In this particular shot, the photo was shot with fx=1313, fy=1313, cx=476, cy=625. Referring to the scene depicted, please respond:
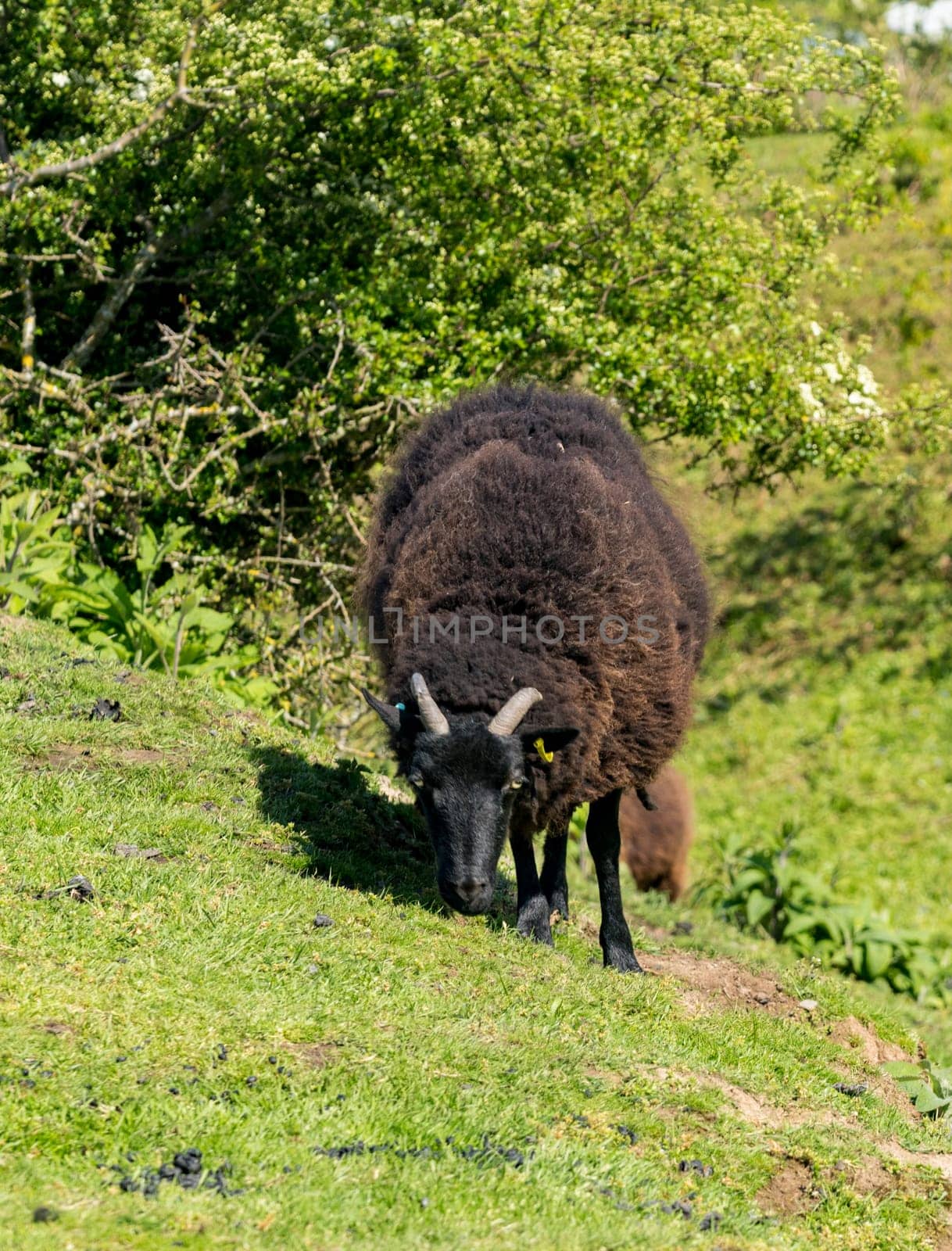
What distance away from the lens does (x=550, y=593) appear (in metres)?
A: 6.72

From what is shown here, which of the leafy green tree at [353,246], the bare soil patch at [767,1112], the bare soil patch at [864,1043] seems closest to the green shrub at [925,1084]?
the bare soil patch at [864,1043]

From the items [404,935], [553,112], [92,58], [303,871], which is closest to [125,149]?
[92,58]

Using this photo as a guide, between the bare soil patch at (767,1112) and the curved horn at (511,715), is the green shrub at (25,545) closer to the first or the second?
the curved horn at (511,715)

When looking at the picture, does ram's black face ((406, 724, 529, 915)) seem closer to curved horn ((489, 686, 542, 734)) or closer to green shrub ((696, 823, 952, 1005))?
curved horn ((489, 686, 542, 734))

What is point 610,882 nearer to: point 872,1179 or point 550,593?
point 550,593

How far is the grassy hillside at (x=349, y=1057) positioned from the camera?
404 cm

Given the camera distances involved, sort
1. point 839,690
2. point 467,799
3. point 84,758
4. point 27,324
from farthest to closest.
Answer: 1. point 839,690
2. point 27,324
3. point 84,758
4. point 467,799

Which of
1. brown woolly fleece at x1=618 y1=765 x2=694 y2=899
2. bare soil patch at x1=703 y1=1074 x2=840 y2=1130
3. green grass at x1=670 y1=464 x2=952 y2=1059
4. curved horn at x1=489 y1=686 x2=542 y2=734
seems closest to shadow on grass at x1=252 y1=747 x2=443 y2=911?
curved horn at x1=489 y1=686 x2=542 y2=734

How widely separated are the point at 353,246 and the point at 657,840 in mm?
6459

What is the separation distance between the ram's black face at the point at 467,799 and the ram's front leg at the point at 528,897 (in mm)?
791

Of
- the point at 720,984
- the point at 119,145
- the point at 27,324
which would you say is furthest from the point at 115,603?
the point at 720,984

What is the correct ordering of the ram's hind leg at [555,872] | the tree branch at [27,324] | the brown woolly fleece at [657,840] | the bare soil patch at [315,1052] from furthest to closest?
the brown woolly fleece at [657,840]
the tree branch at [27,324]
the ram's hind leg at [555,872]
the bare soil patch at [315,1052]

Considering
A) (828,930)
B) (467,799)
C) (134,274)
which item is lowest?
(828,930)

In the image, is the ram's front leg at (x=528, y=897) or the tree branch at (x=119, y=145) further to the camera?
the tree branch at (x=119, y=145)
